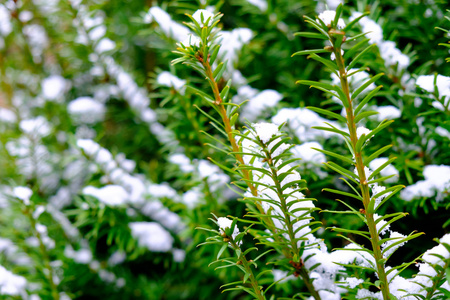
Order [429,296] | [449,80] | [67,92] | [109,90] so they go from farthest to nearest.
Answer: [67,92]
[109,90]
[449,80]
[429,296]

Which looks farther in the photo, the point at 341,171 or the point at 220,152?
the point at 220,152

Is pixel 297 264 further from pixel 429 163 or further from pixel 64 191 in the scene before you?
pixel 64 191

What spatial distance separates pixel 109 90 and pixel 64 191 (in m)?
0.26

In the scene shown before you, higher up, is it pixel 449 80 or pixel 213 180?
pixel 449 80

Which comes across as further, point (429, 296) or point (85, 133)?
point (85, 133)

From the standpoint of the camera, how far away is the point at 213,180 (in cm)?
56

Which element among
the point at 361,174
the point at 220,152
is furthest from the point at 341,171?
the point at 220,152

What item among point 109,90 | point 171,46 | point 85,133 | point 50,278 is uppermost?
point 171,46

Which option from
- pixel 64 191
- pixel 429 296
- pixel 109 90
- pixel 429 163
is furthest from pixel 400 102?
pixel 64 191

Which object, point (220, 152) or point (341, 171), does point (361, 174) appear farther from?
point (220, 152)

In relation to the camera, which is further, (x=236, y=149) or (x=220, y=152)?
(x=220, y=152)

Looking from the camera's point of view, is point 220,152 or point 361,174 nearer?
point 361,174

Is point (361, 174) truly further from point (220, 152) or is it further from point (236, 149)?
point (220, 152)

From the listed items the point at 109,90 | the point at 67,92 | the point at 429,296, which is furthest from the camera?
the point at 67,92
